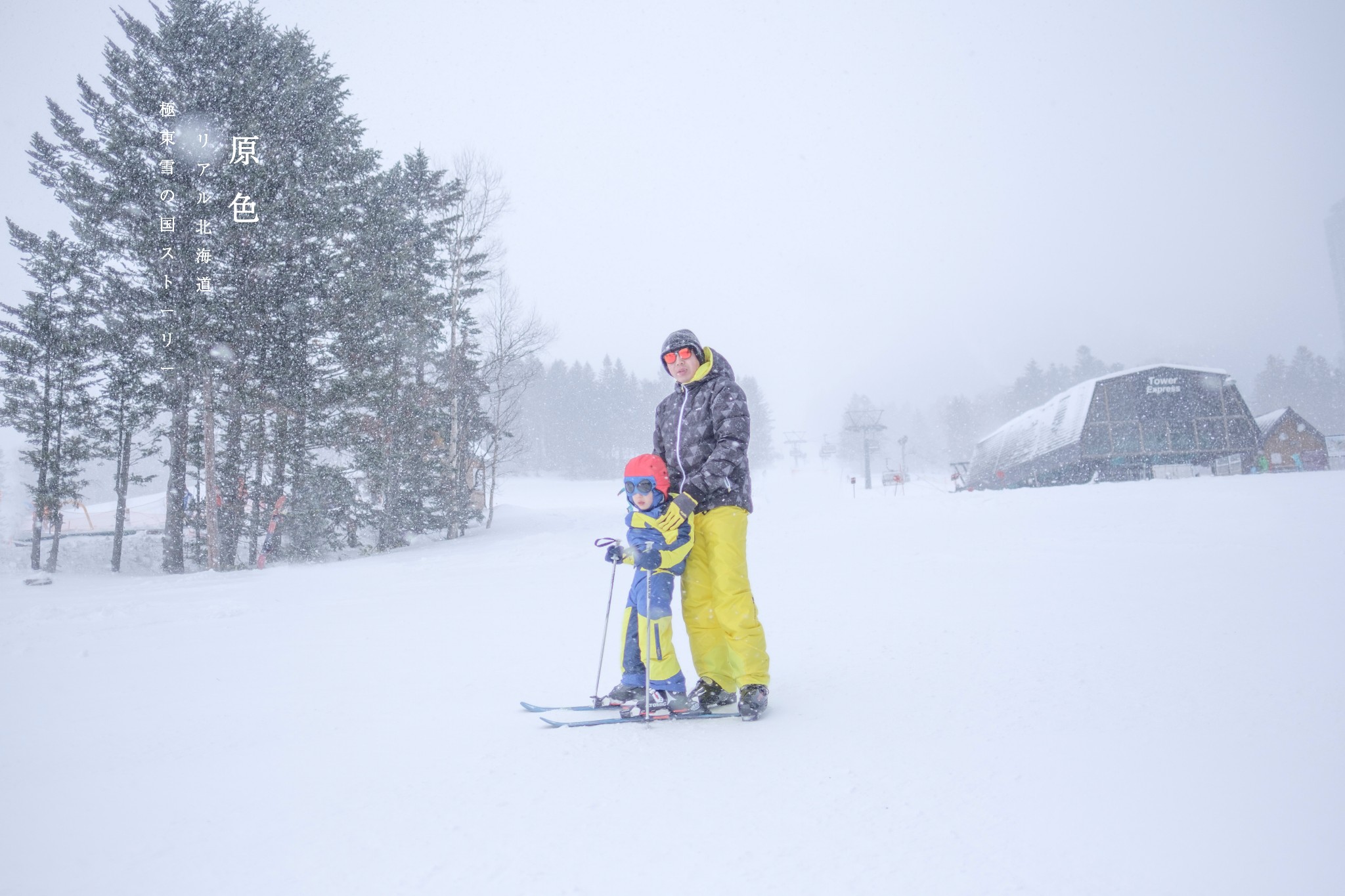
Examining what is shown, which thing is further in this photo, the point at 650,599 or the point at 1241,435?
the point at 1241,435

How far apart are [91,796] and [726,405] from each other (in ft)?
10.8

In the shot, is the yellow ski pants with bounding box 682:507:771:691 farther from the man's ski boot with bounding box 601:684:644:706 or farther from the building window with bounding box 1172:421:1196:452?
the building window with bounding box 1172:421:1196:452

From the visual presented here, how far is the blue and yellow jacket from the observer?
3.49 meters

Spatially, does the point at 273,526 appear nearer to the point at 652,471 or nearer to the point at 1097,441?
the point at 652,471

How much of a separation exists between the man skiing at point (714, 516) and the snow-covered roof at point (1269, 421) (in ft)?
127

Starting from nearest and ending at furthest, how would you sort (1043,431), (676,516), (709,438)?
(676,516)
(709,438)
(1043,431)

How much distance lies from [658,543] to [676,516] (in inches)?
8.0

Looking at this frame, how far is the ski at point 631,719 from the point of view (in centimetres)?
312

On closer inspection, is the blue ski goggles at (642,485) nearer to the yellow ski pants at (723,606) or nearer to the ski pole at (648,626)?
the yellow ski pants at (723,606)

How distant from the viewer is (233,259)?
14492 mm

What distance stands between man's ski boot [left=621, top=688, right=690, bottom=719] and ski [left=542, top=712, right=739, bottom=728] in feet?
0.06

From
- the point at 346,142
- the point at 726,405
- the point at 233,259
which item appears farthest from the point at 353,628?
the point at 346,142

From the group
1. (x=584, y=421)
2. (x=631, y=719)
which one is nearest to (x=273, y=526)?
(x=631, y=719)

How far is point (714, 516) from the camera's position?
3635 millimetres
